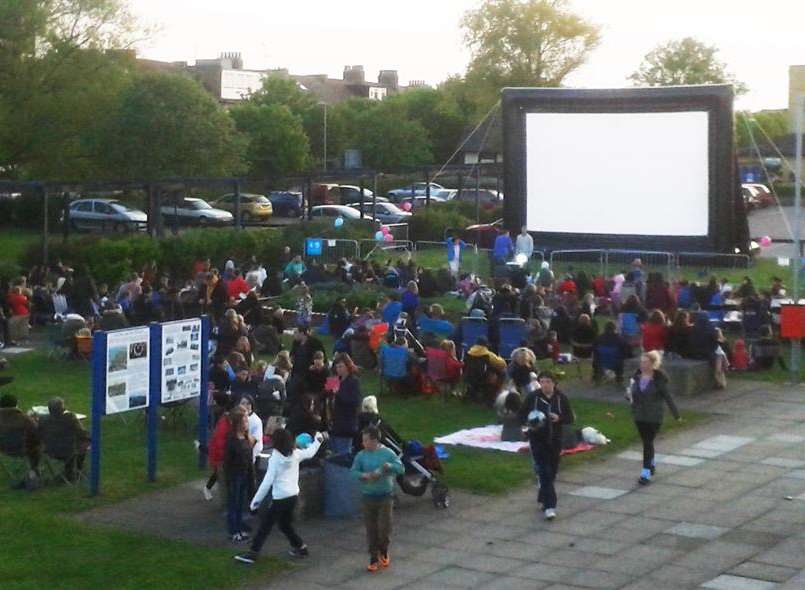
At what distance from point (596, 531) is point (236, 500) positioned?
354cm

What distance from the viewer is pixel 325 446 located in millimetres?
14586

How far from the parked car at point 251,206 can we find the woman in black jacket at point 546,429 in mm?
47371

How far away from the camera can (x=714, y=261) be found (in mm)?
35469

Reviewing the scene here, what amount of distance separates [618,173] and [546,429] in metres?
24.4

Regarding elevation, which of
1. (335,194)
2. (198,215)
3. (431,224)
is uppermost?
(335,194)

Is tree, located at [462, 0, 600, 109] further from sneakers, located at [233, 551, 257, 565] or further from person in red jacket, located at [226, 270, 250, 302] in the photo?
sneakers, located at [233, 551, 257, 565]

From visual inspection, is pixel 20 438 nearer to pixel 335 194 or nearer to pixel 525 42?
pixel 335 194

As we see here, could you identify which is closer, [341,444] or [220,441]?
[220,441]

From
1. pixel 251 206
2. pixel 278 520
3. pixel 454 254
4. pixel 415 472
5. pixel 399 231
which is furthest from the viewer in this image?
pixel 251 206

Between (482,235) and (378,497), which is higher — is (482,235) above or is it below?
above

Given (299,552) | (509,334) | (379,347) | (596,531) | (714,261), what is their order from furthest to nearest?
(714,261)
(509,334)
(379,347)
(596,531)
(299,552)

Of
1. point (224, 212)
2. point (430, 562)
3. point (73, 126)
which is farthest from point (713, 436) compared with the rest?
point (224, 212)

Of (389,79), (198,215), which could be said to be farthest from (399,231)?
(389,79)

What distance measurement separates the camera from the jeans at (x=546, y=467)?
13.2 meters
